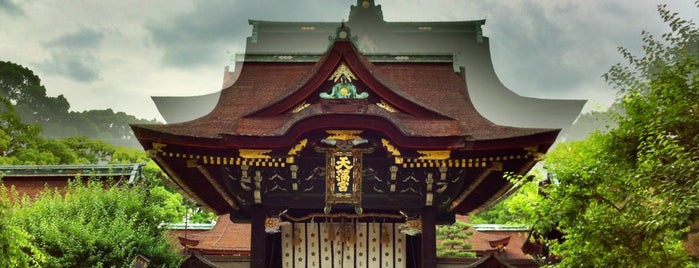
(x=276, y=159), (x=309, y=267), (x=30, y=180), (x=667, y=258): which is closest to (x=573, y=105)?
(x=667, y=258)

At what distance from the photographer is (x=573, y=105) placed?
17078 mm

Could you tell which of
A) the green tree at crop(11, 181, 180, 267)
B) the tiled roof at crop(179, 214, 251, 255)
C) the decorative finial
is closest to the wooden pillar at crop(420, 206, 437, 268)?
the decorative finial

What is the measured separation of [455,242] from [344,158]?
40.4 ft

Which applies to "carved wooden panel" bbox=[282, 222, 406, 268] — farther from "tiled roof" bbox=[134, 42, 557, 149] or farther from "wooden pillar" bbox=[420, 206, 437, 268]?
"tiled roof" bbox=[134, 42, 557, 149]

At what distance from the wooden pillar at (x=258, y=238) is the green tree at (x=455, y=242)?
407 inches

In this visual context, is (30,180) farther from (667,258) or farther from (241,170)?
(667,258)

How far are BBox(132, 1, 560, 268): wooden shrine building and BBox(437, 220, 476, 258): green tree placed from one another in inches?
354

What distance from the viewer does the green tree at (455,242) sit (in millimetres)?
19516

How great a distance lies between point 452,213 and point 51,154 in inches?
1169

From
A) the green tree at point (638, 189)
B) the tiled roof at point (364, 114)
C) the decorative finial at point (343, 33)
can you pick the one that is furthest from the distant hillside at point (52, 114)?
the green tree at point (638, 189)

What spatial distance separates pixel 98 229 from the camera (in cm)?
983

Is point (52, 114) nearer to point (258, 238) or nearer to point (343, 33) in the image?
point (258, 238)

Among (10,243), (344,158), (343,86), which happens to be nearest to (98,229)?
(10,243)

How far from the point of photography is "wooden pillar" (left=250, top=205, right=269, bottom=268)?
9484mm
